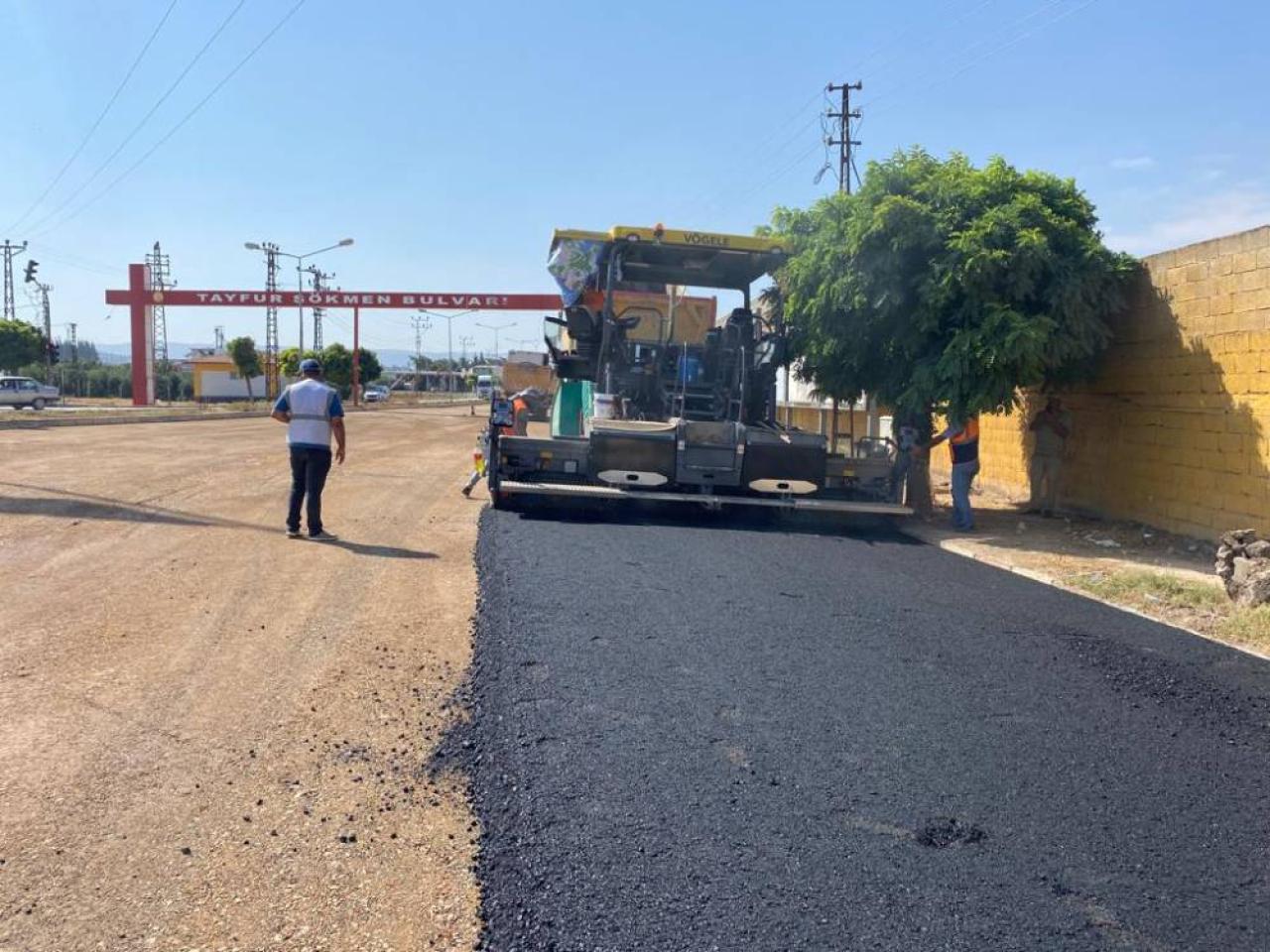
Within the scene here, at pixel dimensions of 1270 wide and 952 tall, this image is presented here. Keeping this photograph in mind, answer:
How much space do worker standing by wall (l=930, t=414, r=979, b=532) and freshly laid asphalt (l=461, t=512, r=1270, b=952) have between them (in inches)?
184

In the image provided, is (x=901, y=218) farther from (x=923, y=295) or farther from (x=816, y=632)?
(x=816, y=632)

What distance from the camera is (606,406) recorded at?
11500mm

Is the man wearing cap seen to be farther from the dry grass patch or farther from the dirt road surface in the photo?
the dry grass patch

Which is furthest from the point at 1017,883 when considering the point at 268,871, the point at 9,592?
the point at 9,592

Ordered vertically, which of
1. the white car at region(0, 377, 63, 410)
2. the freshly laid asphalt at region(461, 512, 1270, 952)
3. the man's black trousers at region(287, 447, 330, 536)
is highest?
the white car at region(0, 377, 63, 410)

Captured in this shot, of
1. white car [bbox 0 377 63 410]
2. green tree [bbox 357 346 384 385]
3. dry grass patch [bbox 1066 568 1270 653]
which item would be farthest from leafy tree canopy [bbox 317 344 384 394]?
dry grass patch [bbox 1066 568 1270 653]

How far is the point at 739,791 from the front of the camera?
391 centimetres

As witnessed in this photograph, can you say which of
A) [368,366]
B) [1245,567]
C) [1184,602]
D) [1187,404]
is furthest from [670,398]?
[368,366]

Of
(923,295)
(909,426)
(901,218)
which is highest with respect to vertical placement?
(901,218)

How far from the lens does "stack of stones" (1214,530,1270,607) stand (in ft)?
24.0

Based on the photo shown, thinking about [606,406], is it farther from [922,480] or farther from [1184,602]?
[1184,602]

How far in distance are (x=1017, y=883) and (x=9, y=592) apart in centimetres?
619

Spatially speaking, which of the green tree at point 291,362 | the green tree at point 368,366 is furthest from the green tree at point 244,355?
the green tree at point 368,366

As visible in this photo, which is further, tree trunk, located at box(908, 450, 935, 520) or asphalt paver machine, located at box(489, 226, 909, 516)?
tree trunk, located at box(908, 450, 935, 520)
